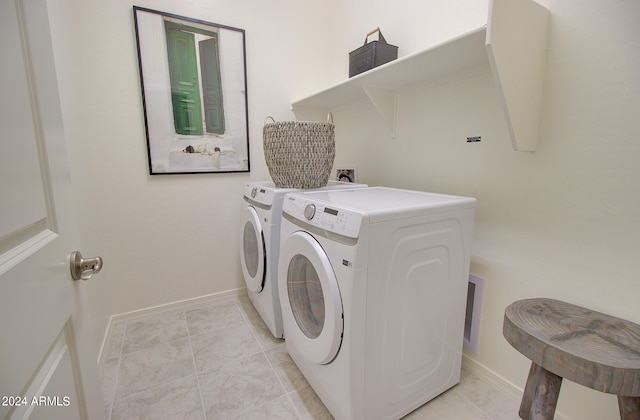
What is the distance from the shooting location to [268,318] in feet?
5.91

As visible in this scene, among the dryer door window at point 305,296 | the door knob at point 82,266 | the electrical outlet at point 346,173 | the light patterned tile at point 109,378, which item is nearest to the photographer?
the door knob at point 82,266

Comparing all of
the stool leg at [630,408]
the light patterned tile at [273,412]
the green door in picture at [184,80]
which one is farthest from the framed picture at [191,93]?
the stool leg at [630,408]

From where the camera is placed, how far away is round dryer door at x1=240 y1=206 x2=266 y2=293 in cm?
168

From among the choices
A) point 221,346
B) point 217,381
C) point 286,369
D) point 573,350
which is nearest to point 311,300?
point 286,369

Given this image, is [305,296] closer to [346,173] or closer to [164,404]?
[164,404]

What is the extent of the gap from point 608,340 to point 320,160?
137 cm

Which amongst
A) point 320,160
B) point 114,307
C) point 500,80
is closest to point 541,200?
point 500,80

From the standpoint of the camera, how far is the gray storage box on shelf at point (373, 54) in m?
1.64

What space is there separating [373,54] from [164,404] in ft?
6.88

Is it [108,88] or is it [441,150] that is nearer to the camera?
[441,150]

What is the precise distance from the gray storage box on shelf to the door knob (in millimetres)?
1603

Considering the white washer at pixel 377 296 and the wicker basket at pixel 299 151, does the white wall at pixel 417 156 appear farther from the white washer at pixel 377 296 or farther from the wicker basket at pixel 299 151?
the wicker basket at pixel 299 151

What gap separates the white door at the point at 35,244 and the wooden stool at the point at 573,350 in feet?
3.90

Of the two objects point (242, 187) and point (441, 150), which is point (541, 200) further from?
point (242, 187)
